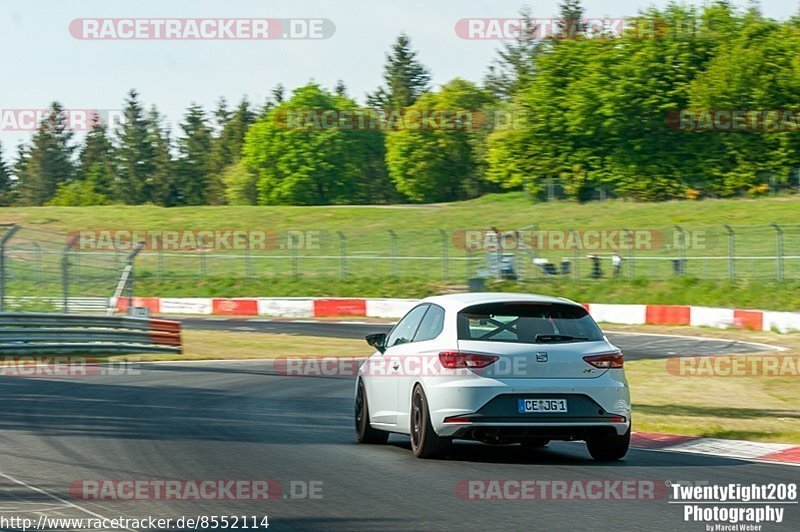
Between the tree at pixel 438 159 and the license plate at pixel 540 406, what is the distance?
10750cm

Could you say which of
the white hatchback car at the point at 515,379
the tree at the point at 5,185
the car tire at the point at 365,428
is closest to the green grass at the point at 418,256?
the car tire at the point at 365,428

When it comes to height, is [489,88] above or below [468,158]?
above

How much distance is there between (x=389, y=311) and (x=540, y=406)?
3038 centimetres

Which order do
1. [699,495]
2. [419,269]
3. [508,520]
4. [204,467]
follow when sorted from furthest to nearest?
[419,269] → [204,467] → [699,495] → [508,520]

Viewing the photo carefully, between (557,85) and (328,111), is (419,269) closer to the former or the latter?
(557,85)

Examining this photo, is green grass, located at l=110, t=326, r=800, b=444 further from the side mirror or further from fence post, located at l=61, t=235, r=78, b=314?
the side mirror

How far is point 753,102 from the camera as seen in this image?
82062 mm

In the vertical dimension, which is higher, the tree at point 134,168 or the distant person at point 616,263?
the tree at point 134,168

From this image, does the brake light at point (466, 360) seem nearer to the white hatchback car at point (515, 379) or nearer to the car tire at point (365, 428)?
the white hatchback car at point (515, 379)

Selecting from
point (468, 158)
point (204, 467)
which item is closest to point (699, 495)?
point (204, 467)

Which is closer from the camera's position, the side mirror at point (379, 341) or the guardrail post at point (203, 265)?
the side mirror at point (379, 341)

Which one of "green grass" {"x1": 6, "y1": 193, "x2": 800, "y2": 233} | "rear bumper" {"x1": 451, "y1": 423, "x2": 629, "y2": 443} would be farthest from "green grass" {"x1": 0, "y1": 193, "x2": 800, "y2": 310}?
"rear bumper" {"x1": 451, "y1": 423, "x2": 629, "y2": 443}

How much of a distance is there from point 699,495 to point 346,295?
3739 centimetres

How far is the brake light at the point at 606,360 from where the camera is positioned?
400 inches
